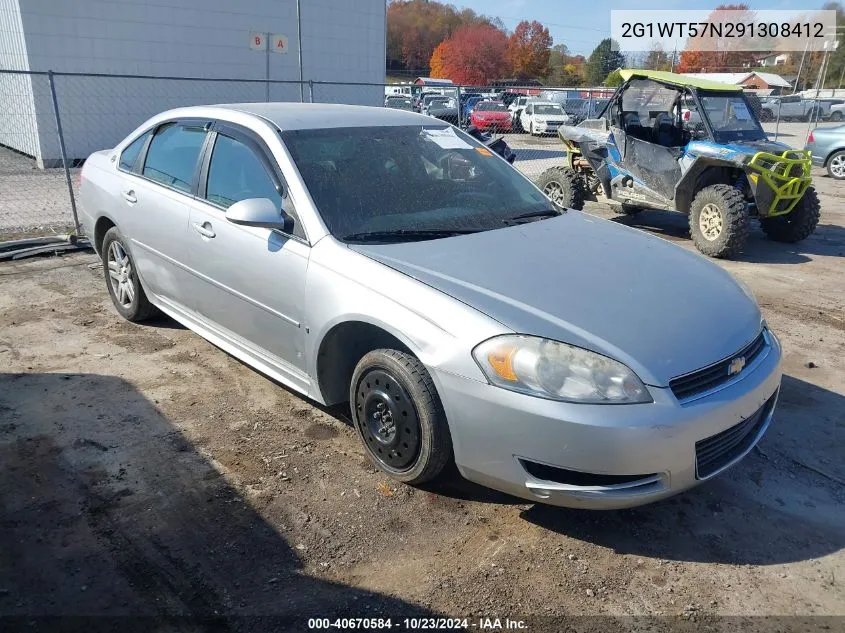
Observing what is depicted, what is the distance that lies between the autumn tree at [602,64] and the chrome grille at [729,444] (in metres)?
59.7

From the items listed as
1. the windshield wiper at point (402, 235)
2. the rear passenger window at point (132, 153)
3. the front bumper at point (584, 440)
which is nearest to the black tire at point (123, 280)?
the rear passenger window at point (132, 153)

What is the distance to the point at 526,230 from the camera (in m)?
3.64

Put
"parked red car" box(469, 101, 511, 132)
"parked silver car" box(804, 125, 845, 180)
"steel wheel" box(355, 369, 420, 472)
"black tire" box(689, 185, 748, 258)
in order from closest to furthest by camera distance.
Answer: "steel wheel" box(355, 369, 420, 472)
"black tire" box(689, 185, 748, 258)
"parked silver car" box(804, 125, 845, 180)
"parked red car" box(469, 101, 511, 132)

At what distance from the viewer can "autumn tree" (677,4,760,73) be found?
63.8m

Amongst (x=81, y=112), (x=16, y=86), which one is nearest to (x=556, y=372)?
(x=81, y=112)

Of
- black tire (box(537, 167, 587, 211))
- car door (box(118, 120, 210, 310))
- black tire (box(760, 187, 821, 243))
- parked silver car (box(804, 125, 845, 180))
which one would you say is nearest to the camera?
car door (box(118, 120, 210, 310))

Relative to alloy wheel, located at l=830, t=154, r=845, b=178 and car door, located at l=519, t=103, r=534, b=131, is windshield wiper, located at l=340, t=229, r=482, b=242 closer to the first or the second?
alloy wheel, located at l=830, t=154, r=845, b=178

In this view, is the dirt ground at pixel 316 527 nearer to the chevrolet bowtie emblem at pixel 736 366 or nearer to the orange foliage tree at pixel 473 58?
the chevrolet bowtie emblem at pixel 736 366

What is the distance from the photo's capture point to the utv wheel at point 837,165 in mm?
14945

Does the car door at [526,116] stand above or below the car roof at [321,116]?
below

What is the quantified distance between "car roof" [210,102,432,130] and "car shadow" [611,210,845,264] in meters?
5.28

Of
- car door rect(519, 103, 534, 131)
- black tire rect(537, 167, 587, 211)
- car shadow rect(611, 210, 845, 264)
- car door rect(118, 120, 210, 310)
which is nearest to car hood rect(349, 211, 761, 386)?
car door rect(118, 120, 210, 310)

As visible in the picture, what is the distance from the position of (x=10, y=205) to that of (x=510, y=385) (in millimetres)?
10731

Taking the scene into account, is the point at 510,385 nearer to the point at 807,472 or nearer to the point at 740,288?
the point at 740,288
